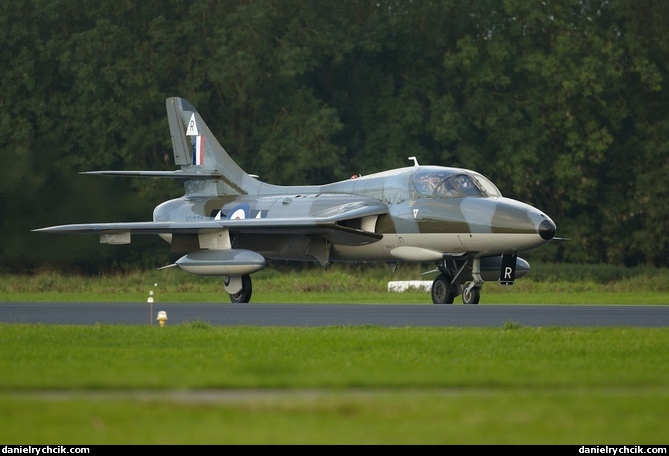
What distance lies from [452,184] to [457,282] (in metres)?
1.97

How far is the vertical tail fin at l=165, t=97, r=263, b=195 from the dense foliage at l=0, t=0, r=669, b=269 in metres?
13.5

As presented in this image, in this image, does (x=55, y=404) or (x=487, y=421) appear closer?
(x=487, y=421)

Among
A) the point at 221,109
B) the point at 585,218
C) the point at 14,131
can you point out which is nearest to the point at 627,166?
the point at 585,218

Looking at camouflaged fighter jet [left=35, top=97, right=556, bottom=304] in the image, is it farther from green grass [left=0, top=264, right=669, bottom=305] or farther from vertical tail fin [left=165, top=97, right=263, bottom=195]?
vertical tail fin [left=165, top=97, right=263, bottom=195]

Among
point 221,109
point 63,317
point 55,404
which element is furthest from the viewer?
point 221,109

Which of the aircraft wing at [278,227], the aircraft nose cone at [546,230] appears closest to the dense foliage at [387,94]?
the aircraft wing at [278,227]

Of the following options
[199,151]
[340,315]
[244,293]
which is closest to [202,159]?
[199,151]

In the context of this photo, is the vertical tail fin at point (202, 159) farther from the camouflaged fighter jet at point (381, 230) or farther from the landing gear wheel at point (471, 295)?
the landing gear wheel at point (471, 295)

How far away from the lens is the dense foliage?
153 ft

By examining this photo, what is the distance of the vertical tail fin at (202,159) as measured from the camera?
100ft

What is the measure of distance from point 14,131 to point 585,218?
→ 69.0ft

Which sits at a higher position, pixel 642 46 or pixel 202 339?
pixel 642 46

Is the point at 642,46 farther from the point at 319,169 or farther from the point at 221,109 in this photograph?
the point at 221,109

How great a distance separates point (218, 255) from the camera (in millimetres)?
25484
